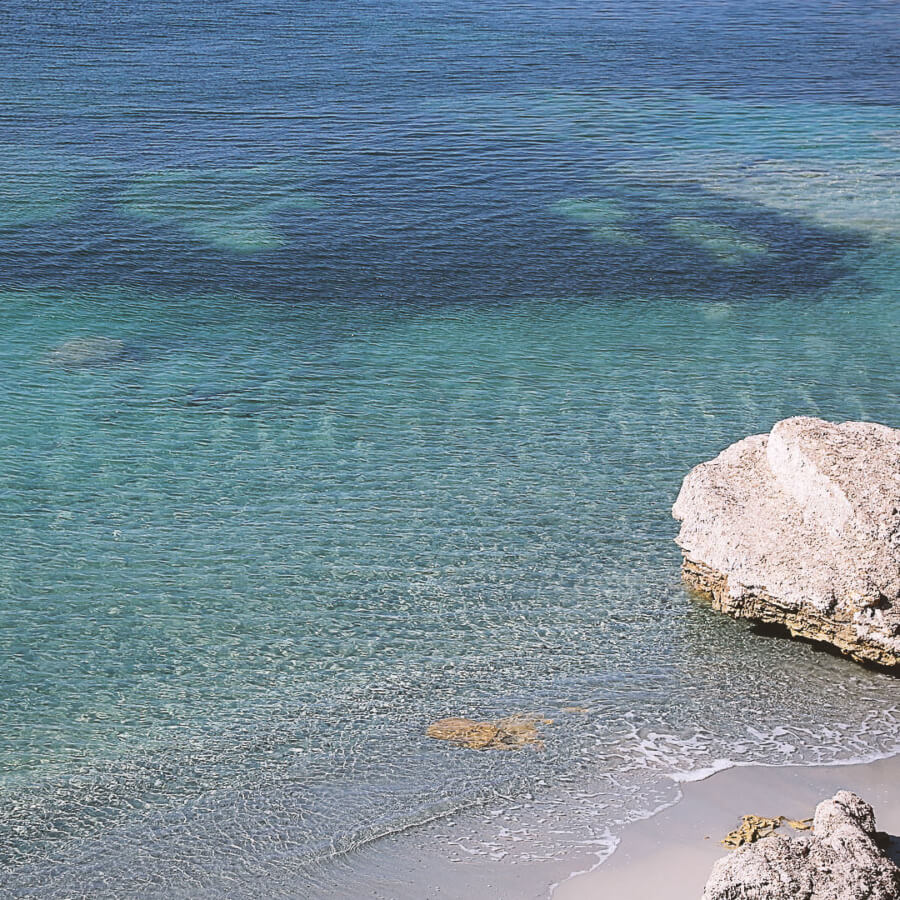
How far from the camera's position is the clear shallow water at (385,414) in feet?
23.7

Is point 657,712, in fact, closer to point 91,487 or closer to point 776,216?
point 91,487

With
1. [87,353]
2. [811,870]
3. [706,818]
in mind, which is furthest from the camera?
[87,353]

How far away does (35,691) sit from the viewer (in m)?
7.98

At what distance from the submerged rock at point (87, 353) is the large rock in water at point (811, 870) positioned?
8.79 metres

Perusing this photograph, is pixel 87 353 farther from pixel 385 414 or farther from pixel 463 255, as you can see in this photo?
pixel 463 255

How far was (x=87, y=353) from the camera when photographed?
12703 mm

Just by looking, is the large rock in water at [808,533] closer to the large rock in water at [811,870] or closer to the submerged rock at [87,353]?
the large rock in water at [811,870]

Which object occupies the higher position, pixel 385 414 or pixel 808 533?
pixel 808 533

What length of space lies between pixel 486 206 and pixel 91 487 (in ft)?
26.6

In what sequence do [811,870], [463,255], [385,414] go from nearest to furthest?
1. [811,870]
2. [385,414]
3. [463,255]

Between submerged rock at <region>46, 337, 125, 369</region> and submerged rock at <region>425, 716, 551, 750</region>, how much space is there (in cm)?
648

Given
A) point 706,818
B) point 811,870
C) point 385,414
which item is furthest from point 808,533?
point 385,414

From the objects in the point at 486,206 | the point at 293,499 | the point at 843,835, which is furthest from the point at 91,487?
the point at 486,206

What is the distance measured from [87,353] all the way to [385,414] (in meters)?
3.27
